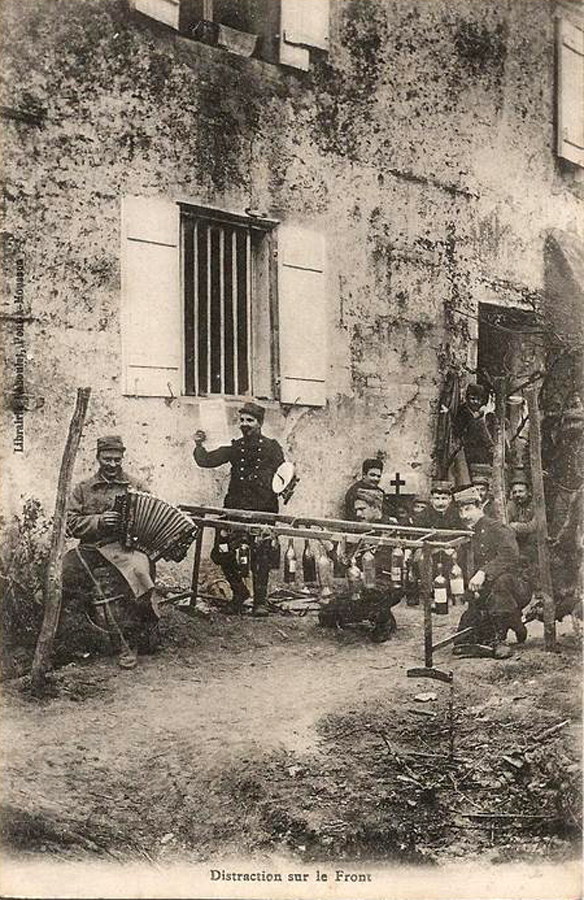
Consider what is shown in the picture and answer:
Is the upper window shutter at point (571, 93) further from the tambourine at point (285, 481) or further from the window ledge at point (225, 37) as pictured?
the tambourine at point (285, 481)

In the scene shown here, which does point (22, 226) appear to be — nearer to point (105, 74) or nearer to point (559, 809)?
point (105, 74)

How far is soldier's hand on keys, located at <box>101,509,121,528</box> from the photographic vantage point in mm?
4191

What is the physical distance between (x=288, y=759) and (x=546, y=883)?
4.45 ft

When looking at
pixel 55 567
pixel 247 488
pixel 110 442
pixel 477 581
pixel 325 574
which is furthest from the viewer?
pixel 477 581

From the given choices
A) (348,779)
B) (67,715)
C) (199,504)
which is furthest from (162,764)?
(199,504)

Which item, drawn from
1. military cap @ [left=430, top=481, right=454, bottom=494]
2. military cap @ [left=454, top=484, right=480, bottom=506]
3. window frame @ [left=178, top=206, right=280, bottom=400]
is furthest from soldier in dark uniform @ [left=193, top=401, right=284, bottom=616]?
military cap @ [left=454, top=484, right=480, bottom=506]

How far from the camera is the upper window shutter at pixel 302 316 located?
462 cm

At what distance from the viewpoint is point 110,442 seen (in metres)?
4.22

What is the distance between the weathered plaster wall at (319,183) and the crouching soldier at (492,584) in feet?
1.06

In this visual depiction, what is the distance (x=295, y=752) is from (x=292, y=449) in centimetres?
138

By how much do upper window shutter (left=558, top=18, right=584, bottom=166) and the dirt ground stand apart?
98.7 inches

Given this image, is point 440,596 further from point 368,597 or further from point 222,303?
point 222,303

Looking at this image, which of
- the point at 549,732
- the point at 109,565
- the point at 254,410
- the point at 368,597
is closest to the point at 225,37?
the point at 254,410

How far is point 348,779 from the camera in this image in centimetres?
443
